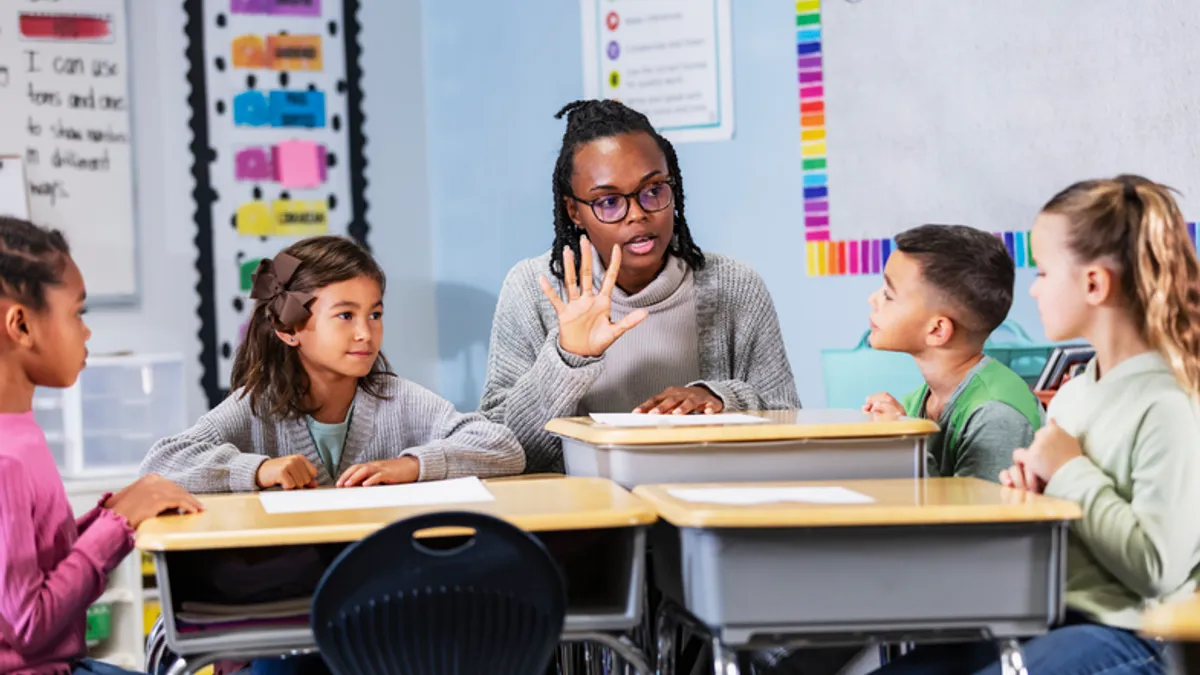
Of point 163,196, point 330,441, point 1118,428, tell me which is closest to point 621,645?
point 1118,428

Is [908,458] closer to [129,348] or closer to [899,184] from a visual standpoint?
[899,184]

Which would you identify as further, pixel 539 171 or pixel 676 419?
pixel 539 171

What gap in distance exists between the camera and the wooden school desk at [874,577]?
1479mm

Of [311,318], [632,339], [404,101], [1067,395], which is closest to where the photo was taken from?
[1067,395]

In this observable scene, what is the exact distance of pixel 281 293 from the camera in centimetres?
237

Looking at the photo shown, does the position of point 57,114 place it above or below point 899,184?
above

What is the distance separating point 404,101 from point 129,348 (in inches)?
46.1

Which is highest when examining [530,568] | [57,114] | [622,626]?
[57,114]

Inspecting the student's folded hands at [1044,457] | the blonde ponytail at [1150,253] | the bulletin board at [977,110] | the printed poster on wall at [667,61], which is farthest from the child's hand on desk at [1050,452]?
the printed poster on wall at [667,61]

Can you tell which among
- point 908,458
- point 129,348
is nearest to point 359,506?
point 908,458

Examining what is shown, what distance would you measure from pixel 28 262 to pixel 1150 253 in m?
1.50

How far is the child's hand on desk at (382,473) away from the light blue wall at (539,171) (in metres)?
1.65

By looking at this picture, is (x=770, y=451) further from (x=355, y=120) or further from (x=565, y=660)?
(x=355, y=120)

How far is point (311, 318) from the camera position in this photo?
2.35 m
